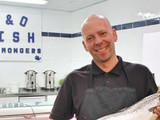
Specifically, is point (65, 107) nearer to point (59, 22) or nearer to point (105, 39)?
point (105, 39)

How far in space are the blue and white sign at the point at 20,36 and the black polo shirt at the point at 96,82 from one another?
A: 4.47 m

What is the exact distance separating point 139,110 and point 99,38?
18.2 inches

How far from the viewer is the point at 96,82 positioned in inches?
67.1

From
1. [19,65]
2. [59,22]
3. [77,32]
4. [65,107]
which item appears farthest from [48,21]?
[65,107]

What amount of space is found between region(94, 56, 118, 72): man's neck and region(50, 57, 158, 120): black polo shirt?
0.7 inches

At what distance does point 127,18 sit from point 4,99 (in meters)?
2.68

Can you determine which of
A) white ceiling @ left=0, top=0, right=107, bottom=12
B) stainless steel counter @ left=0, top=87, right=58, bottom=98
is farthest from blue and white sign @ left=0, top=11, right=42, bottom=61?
stainless steel counter @ left=0, top=87, right=58, bottom=98

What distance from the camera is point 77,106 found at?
1.70 m

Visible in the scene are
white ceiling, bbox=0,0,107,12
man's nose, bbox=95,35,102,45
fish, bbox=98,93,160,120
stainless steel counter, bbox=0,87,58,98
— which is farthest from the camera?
white ceiling, bbox=0,0,107,12

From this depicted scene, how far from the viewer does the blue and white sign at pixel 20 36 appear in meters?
5.97

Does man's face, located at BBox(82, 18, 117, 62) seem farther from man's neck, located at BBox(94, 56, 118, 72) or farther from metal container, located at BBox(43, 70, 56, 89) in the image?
metal container, located at BBox(43, 70, 56, 89)

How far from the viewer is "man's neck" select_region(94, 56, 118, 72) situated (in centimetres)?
171

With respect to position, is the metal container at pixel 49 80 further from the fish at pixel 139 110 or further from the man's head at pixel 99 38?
the fish at pixel 139 110

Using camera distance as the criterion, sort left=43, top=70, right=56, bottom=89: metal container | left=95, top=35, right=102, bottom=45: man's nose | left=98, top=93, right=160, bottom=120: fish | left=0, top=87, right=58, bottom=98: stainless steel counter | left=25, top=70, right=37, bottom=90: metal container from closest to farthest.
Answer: left=98, top=93, right=160, bottom=120: fish
left=95, top=35, right=102, bottom=45: man's nose
left=0, top=87, right=58, bottom=98: stainless steel counter
left=25, top=70, right=37, bottom=90: metal container
left=43, top=70, right=56, bottom=89: metal container
